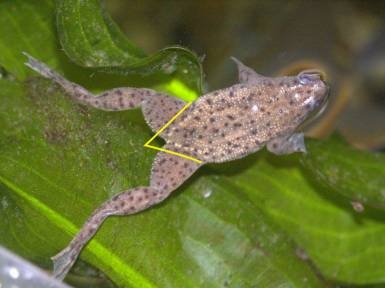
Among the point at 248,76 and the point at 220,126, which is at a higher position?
the point at 248,76

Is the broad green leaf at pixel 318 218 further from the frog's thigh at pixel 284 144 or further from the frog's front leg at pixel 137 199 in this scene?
the frog's front leg at pixel 137 199

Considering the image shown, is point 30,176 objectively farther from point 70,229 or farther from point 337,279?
point 337,279

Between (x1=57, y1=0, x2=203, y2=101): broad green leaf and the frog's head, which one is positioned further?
the frog's head

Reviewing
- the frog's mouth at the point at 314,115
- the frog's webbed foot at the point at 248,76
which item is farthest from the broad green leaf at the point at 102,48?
the frog's mouth at the point at 314,115

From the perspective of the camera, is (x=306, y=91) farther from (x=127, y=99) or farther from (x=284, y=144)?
(x=127, y=99)

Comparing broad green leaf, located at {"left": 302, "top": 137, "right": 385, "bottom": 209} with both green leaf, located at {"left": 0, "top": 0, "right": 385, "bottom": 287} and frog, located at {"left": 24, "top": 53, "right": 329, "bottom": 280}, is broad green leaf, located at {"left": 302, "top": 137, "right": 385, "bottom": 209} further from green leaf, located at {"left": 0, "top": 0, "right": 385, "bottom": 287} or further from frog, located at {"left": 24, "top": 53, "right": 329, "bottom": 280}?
frog, located at {"left": 24, "top": 53, "right": 329, "bottom": 280}

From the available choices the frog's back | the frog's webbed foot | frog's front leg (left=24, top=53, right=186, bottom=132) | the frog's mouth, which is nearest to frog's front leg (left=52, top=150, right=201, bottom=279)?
the frog's back

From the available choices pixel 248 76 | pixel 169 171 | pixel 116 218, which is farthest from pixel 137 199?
pixel 248 76
